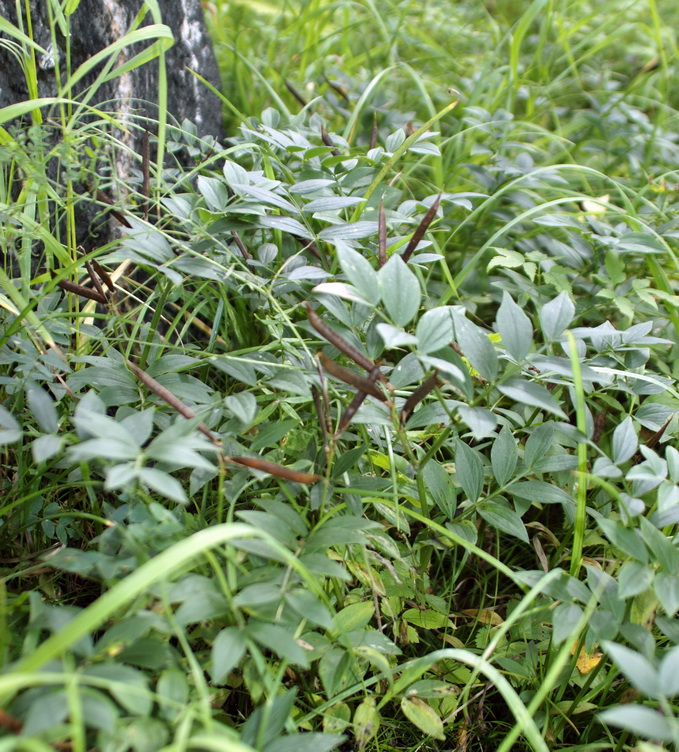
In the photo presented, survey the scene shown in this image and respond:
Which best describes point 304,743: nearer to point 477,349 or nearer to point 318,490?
point 318,490

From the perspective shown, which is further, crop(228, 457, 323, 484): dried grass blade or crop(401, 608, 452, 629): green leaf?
crop(401, 608, 452, 629): green leaf

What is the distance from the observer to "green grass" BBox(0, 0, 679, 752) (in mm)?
629

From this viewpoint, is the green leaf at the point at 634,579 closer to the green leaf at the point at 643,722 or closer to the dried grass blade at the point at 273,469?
the green leaf at the point at 643,722

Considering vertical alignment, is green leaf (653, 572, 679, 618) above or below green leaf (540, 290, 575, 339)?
below

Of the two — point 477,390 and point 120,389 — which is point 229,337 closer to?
point 120,389

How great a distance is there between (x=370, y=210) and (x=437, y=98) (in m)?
1.12

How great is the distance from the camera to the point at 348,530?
0.75m

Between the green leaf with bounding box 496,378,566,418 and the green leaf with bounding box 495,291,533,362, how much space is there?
0.04m

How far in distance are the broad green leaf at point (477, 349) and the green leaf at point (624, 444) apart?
21 cm

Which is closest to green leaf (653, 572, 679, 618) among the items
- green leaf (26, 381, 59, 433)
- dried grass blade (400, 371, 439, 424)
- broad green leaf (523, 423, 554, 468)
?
broad green leaf (523, 423, 554, 468)

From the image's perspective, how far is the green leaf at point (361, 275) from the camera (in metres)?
0.74

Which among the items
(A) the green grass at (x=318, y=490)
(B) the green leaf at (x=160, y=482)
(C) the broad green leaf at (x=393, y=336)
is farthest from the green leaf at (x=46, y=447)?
(C) the broad green leaf at (x=393, y=336)

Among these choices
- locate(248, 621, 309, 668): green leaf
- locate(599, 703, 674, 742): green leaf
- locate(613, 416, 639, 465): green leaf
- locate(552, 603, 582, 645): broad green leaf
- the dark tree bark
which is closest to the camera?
locate(599, 703, 674, 742): green leaf

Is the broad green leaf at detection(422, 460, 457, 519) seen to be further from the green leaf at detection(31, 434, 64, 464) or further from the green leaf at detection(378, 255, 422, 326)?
the green leaf at detection(31, 434, 64, 464)
